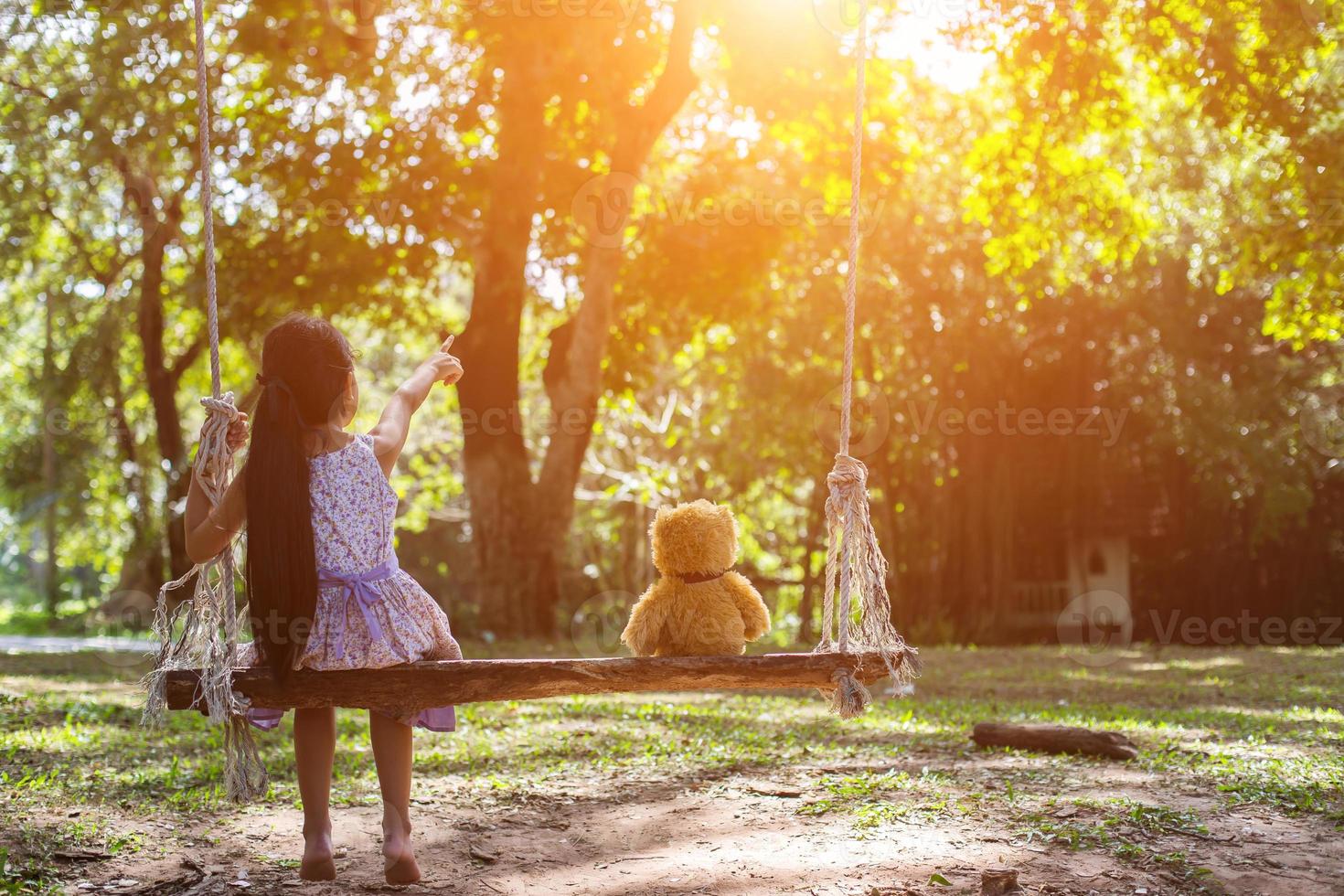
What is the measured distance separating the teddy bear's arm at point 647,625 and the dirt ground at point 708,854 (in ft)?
1.94

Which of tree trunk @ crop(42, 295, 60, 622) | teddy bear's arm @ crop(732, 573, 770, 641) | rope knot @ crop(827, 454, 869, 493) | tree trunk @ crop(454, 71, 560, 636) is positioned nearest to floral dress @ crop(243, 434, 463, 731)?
teddy bear's arm @ crop(732, 573, 770, 641)

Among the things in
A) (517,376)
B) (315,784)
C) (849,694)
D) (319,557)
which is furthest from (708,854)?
(517,376)

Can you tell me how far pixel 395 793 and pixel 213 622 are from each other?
0.64 metres

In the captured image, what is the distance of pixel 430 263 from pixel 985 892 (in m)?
9.83

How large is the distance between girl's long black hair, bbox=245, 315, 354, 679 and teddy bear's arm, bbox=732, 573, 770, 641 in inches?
46.9

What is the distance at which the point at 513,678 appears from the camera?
10.5ft

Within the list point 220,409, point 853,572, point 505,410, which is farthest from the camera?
point 505,410

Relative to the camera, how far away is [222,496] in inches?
128

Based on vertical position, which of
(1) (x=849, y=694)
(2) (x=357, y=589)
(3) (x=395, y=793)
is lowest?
(3) (x=395, y=793)

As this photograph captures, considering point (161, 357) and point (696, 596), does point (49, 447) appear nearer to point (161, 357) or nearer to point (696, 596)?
point (161, 357)

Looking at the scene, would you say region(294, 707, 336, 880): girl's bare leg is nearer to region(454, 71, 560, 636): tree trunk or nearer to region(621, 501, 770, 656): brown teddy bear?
region(621, 501, 770, 656): brown teddy bear

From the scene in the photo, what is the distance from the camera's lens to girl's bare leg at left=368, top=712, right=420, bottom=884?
3115 millimetres

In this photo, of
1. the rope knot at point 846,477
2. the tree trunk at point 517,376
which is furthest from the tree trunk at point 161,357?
the rope knot at point 846,477

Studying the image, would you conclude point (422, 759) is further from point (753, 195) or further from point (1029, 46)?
point (753, 195)
